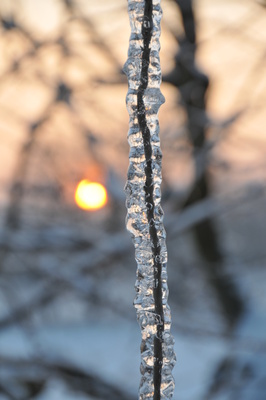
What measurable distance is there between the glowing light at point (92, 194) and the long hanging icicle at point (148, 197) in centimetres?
285

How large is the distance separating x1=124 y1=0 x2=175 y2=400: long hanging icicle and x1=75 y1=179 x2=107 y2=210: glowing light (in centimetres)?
285

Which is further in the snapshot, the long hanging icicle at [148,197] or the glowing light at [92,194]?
the glowing light at [92,194]

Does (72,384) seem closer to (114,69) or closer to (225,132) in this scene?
(225,132)

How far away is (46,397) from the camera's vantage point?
3836mm

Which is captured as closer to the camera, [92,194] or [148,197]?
[148,197]

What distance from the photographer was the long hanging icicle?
30 cm

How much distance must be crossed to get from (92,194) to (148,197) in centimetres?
302

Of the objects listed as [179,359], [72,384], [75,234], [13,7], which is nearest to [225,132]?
[75,234]

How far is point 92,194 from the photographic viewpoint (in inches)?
130

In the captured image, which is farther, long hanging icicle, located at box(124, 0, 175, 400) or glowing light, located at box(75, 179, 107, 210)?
glowing light, located at box(75, 179, 107, 210)

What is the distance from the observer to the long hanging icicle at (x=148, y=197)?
0.30m

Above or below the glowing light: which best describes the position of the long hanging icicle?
below

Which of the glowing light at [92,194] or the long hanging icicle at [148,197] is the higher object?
the glowing light at [92,194]

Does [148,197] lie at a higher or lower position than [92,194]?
lower
